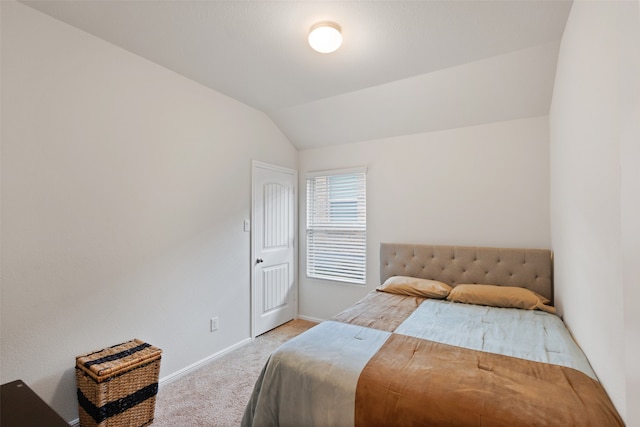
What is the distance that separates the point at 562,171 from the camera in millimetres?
2137

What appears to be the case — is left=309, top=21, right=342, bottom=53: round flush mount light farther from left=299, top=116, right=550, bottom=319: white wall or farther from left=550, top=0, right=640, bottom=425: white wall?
left=299, top=116, right=550, bottom=319: white wall

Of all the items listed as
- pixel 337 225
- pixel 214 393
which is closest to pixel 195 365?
pixel 214 393

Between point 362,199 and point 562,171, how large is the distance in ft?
6.55

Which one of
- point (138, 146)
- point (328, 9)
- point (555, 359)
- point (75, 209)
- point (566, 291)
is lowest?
point (555, 359)

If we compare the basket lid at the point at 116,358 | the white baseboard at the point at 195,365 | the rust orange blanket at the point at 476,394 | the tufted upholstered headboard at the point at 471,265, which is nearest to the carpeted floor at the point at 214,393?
the white baseboard at the point at 195,365

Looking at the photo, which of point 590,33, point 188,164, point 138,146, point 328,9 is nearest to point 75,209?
point 138,146

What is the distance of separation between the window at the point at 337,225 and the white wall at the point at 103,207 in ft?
4.03

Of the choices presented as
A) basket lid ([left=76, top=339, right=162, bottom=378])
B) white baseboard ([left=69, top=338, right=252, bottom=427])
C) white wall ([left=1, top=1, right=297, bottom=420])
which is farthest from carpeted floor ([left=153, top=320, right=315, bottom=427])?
basket lid ([left=76, top=339, right=162, bottom=378])

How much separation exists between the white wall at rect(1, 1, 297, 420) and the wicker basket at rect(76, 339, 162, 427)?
0.16 m

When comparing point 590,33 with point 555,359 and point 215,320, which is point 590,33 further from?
point 215,320

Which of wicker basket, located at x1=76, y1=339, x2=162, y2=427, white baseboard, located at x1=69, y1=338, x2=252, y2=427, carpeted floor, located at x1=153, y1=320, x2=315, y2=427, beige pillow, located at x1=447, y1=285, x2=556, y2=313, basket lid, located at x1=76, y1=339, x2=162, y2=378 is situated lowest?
carpeted floor, located at x1=153, y1=320, x2=315, y2=427

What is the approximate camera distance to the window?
3705 millimetres

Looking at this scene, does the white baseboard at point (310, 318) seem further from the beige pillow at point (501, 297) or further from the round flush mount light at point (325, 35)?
the round flush mount light at point (325, 35)

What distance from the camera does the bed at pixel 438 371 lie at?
46.9 inches
